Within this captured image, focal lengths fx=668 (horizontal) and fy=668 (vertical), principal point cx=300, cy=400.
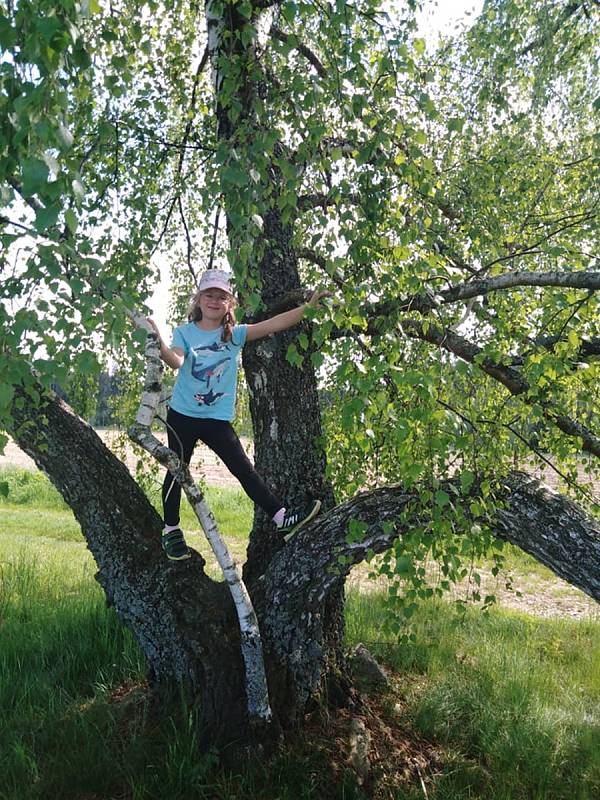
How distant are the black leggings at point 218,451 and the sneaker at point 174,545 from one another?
6 centimetres

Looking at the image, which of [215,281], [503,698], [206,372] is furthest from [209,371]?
[503,698]

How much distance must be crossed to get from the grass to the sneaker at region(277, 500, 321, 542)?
84 cm

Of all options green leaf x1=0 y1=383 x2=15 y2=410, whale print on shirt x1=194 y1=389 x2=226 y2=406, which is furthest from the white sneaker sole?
green leaf x1=0 y1=383 x2=15 y2=410

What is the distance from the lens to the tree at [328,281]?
2.12 metres

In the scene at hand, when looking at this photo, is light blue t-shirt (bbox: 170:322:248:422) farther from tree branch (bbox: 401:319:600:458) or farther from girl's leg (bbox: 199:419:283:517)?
tree branch (bbox: 401:319:600:458)

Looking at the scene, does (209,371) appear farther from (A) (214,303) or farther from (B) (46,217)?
(B) (46,217)

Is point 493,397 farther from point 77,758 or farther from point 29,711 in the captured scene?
point 29,711

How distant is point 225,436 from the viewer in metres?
3.62

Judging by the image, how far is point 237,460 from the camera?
3605 mm

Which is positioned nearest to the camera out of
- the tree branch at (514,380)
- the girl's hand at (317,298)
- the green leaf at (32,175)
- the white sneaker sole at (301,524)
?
the green leaf at (32,175)

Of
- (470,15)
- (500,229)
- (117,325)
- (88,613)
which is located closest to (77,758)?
(88,613)

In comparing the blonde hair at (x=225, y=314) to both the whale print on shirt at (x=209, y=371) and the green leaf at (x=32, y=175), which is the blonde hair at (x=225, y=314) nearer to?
the whale print on shirt at (x=209, y=371)

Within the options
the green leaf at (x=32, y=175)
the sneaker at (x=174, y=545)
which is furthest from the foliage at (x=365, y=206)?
the sneaker at (x=174, y=545)

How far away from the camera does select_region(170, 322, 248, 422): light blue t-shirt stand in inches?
140
